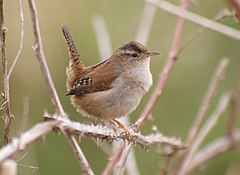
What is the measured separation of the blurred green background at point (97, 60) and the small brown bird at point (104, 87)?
42.8 inches

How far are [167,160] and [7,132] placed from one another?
3.08 ft

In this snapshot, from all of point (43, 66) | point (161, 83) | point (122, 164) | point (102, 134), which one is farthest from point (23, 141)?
point (161, 83)

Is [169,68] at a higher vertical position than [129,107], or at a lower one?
higher

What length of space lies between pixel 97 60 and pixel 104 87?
1.71 m

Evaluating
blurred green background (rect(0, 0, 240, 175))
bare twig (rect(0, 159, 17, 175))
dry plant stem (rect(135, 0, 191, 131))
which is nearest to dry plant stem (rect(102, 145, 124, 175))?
dry plant stem (rect(135, 0, 191, 131))

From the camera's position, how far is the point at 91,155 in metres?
4.53

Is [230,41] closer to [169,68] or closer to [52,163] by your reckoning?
[52,163]

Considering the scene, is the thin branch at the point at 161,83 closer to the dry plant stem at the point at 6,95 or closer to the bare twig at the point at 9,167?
the dry plant stem at the point at 6,95

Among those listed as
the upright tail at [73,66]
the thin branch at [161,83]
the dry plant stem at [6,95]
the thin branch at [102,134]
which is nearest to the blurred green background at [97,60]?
the upright tail at [73,66]

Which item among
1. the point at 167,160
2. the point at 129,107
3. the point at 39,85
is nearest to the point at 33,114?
the point at 39,85

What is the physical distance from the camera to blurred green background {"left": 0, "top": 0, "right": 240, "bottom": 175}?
4543mm

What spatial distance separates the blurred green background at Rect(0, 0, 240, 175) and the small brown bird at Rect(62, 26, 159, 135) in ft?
3.57

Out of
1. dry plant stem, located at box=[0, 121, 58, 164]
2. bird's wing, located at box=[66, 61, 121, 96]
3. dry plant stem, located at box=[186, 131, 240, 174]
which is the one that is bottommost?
dry plant stem, located at box=[186, 131, 240, 174]

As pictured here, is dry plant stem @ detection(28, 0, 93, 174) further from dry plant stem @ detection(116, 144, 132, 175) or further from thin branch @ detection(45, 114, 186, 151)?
dry plant stem @ detection(116, 144, 132, 175)
